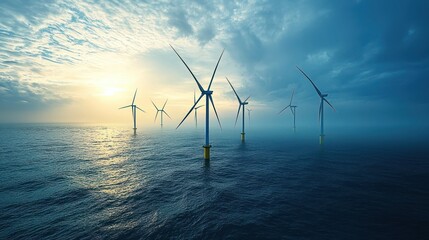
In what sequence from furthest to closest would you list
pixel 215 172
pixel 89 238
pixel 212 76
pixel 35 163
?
1. pixel 212 76
2. pixel 35 163
3. pixel 215 172
4. pixel 89 238

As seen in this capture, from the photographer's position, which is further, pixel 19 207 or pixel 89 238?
pixel 19 207

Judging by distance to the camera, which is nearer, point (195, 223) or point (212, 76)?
point (195, 223)

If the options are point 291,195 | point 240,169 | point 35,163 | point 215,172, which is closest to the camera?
point 291,195

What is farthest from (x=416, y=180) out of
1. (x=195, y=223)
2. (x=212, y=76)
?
(x=212, y=76)

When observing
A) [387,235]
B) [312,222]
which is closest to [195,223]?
[312,222]

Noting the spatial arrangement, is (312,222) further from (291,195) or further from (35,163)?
(35,163)

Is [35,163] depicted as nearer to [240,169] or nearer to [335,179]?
[240,169]

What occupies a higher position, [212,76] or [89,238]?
[212,76]

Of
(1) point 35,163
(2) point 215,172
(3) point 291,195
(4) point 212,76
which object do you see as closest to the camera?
(3) point 291,195

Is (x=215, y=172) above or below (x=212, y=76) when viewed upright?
below
